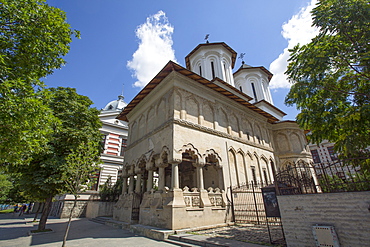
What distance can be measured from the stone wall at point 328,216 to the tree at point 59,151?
858 centimetres

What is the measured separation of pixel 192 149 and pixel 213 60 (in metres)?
13.6

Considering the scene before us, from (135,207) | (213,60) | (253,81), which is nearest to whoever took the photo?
(135,207)

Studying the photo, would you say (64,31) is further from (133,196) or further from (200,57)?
(200,57)

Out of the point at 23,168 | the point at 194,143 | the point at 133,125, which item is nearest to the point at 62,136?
the point at 23,168

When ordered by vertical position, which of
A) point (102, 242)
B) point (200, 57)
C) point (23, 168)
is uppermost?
point (200, 57)

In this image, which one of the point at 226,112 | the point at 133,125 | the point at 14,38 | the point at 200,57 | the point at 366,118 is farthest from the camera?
the point at 200,57

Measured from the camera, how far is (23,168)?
32.8ft

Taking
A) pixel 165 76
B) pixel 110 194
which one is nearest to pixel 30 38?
pixel 165 76

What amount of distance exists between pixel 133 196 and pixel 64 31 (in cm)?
1042

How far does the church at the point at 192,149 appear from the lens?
9680 millimetres

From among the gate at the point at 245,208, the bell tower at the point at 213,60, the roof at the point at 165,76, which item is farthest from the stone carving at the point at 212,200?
the bell tower at the point at 213,60

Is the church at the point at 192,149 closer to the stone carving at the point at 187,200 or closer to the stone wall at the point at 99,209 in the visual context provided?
the stone carving at the point at 187,200

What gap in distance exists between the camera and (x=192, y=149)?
10.8 metres

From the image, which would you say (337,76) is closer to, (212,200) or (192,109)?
(192,109)
